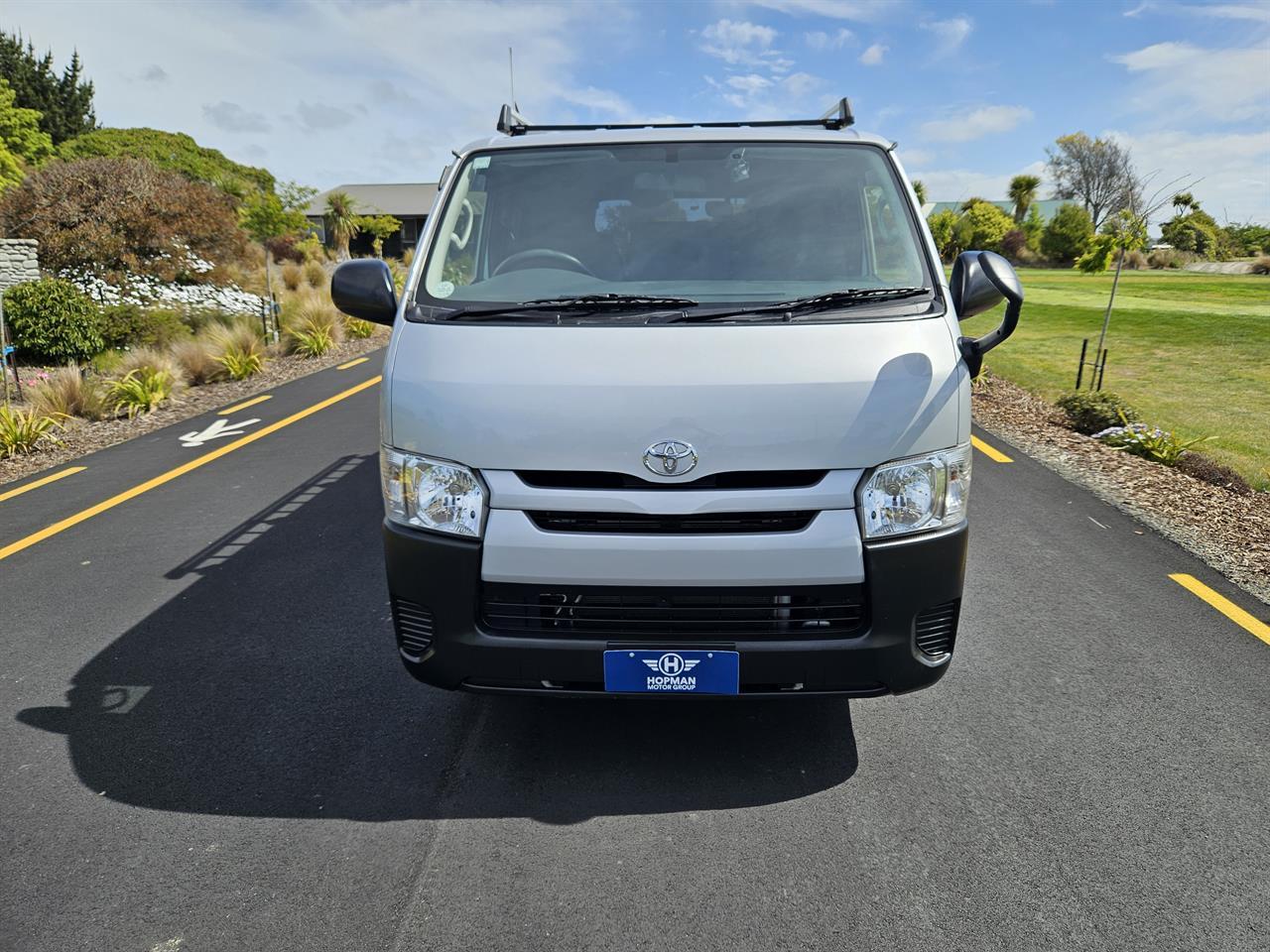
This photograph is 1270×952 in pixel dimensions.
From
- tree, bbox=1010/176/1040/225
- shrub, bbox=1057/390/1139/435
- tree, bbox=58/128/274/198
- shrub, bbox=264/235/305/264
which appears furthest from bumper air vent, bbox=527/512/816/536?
tree, bbox=1010/176/1040/225

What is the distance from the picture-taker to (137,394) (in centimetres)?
1074

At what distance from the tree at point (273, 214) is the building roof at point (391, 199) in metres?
37.0

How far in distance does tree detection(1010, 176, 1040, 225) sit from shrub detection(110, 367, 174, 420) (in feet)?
198

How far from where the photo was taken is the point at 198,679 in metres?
4.08

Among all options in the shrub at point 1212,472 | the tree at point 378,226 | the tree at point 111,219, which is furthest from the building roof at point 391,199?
the shrub at point 1212,472

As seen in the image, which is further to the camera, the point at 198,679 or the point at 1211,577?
the point at 1211,577

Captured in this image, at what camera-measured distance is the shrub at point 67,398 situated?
→ 390 inches

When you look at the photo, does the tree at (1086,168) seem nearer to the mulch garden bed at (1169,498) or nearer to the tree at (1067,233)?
the tree at (1067,233)

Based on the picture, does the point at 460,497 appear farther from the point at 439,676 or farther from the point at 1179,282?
the point at 1179,282

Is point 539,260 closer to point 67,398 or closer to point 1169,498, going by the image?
point 1169,498

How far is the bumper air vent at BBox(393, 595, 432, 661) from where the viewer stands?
3.05 m

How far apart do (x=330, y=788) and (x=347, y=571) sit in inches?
90.6

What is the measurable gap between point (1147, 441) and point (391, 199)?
234 ft

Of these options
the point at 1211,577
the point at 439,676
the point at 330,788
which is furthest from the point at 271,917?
the point at 1211,577
